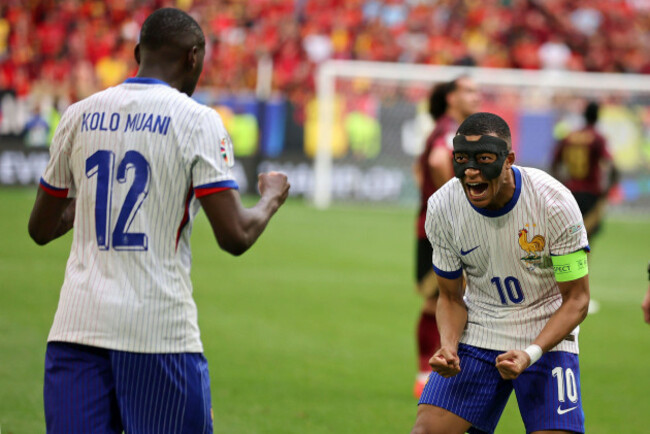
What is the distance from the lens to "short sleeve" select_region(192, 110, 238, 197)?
122 inches

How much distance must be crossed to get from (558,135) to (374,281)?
10174 mm

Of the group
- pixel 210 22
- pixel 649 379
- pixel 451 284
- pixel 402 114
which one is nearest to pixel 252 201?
pixel 402 114

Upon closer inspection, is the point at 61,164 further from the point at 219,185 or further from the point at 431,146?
the point at 431,146

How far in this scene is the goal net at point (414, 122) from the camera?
68.7ft

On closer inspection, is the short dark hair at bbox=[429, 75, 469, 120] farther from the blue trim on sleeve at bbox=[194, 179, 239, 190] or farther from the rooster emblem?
the blue trim on sleeve at bbox=[194, 179, 239, 190]

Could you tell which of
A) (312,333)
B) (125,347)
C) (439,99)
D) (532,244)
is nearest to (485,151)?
(532,244)

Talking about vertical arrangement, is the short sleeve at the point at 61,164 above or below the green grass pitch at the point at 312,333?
above

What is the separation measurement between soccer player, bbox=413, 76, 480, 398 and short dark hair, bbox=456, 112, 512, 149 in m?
2.57

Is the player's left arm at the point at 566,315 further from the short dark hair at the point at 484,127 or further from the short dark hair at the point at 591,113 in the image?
the short dark hair at the point at 591,113

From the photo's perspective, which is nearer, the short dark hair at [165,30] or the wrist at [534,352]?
the short dark hair at [165,30]

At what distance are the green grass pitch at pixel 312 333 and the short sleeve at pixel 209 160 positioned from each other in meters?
3.13

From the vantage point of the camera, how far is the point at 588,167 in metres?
11.5

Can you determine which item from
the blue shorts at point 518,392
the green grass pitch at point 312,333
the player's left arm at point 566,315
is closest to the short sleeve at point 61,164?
the blue shorts at point 518,392

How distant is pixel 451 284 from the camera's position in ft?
14.0
